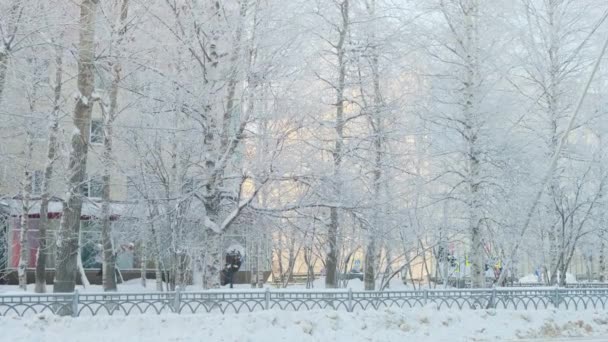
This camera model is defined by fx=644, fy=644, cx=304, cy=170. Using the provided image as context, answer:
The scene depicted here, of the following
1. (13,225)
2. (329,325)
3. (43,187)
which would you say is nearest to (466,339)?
(329,325)

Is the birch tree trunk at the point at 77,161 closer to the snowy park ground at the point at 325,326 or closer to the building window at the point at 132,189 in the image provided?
the snowy park ground at the point at 325,326

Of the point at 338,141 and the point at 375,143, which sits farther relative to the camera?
the point at 375,143

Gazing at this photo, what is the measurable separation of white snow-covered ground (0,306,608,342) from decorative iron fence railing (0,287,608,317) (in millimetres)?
433

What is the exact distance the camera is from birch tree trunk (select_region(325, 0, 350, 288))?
690 inches

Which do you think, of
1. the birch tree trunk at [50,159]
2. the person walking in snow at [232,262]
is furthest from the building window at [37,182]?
the person walking in snow at [232,262]

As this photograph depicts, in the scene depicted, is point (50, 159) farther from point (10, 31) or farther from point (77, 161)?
point (10, 31)

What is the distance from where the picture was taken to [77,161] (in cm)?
1437

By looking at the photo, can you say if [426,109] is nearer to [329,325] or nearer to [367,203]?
[367,203]

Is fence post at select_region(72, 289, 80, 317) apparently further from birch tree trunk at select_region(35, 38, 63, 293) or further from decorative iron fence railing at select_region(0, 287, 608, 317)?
birch tree trunk at select_region(35, 38, 63, 293)

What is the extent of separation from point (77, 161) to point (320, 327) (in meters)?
6.50

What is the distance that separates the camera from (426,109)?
65.9 ft

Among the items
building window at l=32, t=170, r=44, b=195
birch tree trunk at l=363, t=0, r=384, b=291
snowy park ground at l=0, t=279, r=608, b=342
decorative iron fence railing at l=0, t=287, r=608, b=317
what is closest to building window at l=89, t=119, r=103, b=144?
building window at l=32, t=170, r=44, b=195

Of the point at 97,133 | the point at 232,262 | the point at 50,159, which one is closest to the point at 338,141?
the point at 97,133

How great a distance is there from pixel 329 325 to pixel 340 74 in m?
8.63
